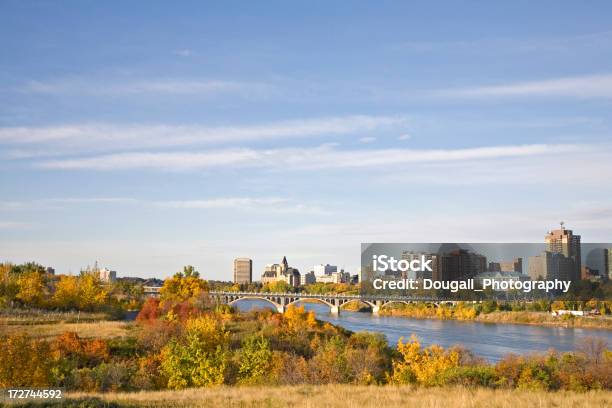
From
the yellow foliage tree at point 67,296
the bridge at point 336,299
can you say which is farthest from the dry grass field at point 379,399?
the bridge at point 336,299

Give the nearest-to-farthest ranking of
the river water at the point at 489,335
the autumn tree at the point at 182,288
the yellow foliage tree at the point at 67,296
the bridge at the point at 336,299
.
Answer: the river water at the point at 489,335, the yellow foliage tree at the point at 67,296, the autumn tree at the point at 182,288, the bridge at the point at 336,299

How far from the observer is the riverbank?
113387 mm

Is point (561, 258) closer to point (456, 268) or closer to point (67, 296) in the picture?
point (456, 268)

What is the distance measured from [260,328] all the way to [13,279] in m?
35.6

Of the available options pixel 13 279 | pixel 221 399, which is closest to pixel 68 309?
pixel 13 279

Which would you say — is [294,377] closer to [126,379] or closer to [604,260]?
[126,379]

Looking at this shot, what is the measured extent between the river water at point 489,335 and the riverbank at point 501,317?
5.67 meters

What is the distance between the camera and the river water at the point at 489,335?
74.6 meters

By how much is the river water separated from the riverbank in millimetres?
5667

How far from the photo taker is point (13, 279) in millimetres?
84938

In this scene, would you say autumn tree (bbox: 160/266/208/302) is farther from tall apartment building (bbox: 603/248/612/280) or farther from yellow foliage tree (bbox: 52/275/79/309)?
tall apartment building (bbox: 603/248/612/280)

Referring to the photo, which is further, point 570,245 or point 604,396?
point 570,245

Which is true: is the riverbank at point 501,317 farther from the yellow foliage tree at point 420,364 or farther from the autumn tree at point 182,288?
the yellow foliage tree at point 420,364

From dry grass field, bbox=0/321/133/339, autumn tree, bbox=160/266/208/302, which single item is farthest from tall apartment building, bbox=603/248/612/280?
dry grass field, bbox=0/321/133/339
